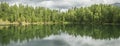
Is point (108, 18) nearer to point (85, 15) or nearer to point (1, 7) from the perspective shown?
point (85, 15)

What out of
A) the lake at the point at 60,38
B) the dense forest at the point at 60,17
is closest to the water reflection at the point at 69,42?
the lake at the point at 60,38

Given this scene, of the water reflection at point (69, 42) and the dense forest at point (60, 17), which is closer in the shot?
the water reflection at point (69, 42)

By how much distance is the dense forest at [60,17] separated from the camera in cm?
13262

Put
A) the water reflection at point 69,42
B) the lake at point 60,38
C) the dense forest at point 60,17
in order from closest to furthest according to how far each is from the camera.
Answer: the water reflection at point 69,42, the lake at point 60,38, the dense forest at point 60,17

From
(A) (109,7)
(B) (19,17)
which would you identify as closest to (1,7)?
(B) (19,17)

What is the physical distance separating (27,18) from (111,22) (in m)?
45.0

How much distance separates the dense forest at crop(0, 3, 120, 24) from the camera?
132625 mm

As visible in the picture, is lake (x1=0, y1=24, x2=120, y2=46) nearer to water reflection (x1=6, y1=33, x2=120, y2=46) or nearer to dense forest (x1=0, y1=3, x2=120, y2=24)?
water reflection (x1=6, y1=33, x2=120, y2=46)

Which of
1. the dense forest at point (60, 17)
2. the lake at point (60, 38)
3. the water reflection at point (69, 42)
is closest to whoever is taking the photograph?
the water reflection at point (69, 42)

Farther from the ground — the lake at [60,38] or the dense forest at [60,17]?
the lake at [60,38]

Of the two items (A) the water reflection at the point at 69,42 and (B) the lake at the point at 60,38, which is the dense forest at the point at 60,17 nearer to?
(B) the lake at the point at 60,38

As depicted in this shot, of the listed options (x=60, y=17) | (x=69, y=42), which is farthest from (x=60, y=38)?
(x=60, y=17)

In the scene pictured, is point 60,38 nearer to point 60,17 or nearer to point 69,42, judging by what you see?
point 69,42

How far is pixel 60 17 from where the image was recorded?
605 ft
